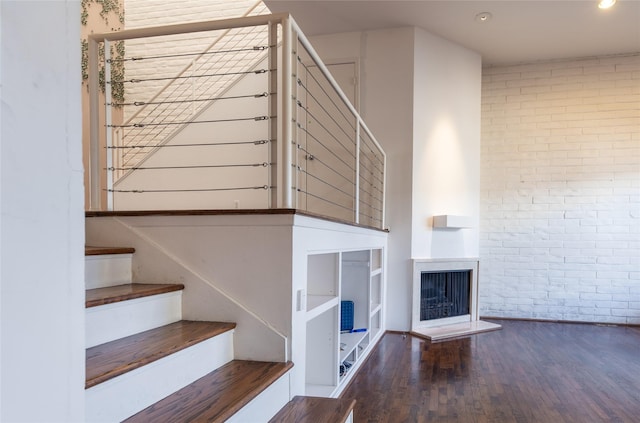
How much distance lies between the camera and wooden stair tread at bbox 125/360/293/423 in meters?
1.30

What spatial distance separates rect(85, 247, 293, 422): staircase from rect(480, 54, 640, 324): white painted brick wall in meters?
4.65

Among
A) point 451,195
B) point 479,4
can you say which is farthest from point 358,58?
point 451,195

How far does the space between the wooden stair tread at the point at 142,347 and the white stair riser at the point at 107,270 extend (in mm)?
→ 341

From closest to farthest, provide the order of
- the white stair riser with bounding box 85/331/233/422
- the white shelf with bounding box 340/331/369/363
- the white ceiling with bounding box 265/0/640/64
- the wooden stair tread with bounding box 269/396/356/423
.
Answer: the white stair riser with bounding box 85/331/233/422, the wooden stair tread with bounding box 269/396/356/423, the white shelf with bounding box 340/331/369/363, the white ceiling with bounding box 265/0/640/64

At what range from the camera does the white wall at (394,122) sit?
473 cm

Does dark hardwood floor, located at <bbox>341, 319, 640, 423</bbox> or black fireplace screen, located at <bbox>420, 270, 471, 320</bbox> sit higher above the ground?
black fireplace screen, located at <bbox>420, 270, 471, 320</bbox>

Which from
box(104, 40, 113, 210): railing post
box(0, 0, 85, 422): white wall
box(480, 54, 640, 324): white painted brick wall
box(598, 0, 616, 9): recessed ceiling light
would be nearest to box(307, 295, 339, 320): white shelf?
box(104, 40, 113, 210): railing post

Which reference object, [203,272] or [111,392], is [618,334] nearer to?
[203,272]

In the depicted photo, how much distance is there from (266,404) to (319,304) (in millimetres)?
795

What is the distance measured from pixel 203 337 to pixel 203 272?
1.24ft

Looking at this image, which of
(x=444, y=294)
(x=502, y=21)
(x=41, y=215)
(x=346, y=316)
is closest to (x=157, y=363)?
(x=41, y=215)

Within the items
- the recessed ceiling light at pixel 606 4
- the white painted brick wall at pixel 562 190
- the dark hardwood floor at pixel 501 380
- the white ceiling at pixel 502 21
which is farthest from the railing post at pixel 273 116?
the white painted brick wall at pixel 562 190

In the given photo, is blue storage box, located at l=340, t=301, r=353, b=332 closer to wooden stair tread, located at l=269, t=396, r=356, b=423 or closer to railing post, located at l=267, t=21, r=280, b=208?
wooden stair tread, located at l=269, t=396, r=356, b=423

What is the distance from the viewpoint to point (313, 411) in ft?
5.81
